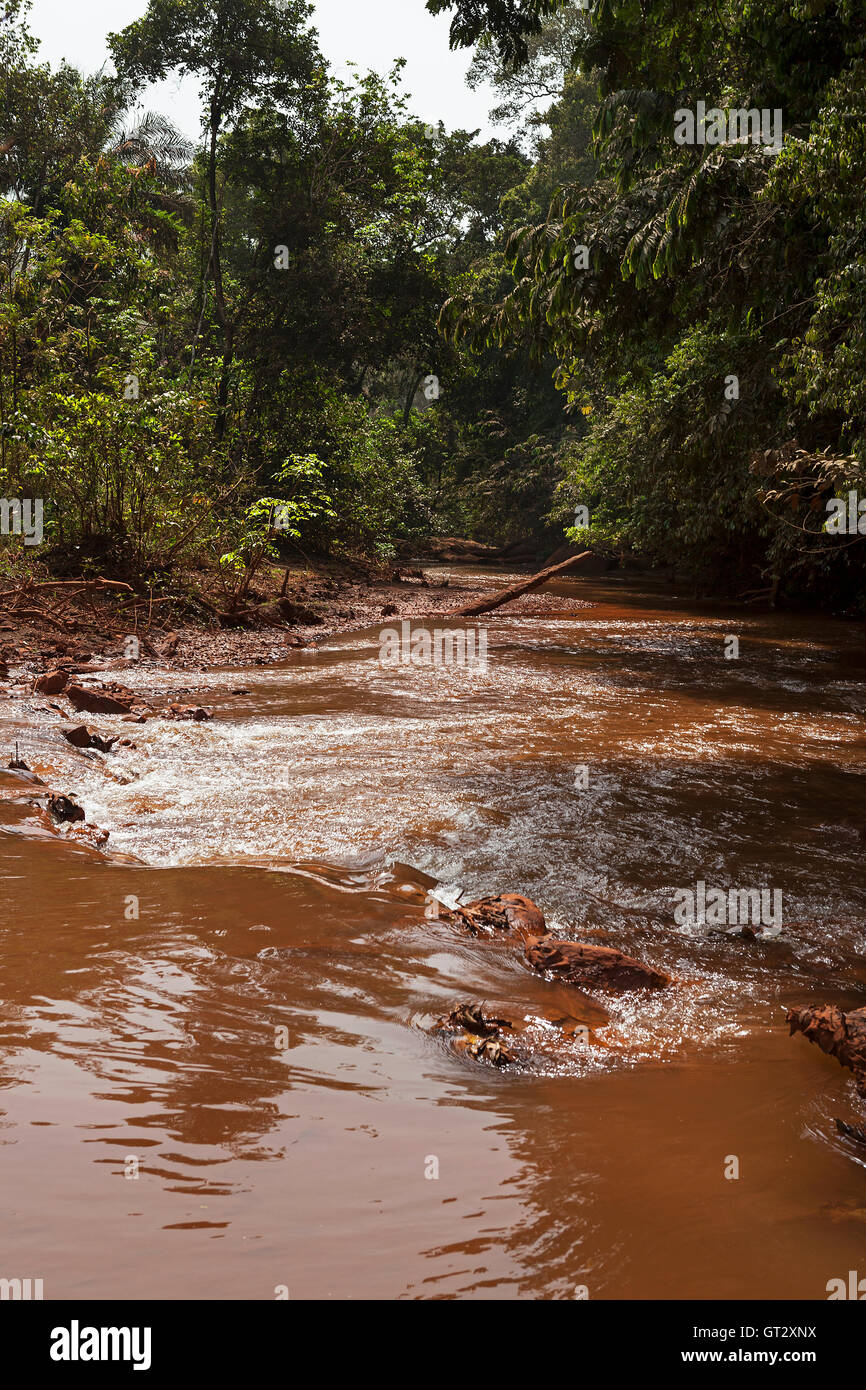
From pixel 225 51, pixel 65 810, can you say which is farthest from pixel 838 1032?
pixel 225 51

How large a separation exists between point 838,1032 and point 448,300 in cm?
962

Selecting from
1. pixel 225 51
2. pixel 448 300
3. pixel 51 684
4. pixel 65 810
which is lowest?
pixel 65 810

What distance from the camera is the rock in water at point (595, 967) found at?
3375 millimetres

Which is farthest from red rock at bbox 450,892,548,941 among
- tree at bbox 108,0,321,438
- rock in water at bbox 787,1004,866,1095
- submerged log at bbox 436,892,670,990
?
tree at bbox 108,0,321,438

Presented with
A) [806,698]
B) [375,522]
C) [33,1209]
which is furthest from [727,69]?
[33,1209]

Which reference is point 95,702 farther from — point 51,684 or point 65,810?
point 65,810

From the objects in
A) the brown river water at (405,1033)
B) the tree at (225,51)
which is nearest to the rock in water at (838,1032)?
the brown river water at (405,1033)

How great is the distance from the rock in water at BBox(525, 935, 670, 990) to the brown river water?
0.09 m

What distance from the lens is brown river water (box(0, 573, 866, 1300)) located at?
5.91 feet

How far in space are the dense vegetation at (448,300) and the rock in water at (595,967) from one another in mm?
5432

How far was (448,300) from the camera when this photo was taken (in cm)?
1077

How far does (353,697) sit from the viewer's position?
8.89 m

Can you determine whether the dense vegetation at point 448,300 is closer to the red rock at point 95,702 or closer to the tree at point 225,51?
the tree at point 225,51

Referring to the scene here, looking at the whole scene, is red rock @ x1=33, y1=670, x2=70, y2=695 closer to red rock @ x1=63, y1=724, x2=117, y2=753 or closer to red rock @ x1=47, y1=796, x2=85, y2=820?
red rock @ x1=63, y1=724, x2=117, y2=753
